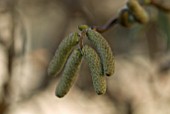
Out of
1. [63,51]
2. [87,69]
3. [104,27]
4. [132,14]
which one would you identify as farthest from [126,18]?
[87,69]

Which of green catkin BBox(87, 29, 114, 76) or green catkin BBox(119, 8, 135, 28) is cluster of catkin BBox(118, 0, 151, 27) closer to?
green catkin BBox(119, 8, 135, 28)

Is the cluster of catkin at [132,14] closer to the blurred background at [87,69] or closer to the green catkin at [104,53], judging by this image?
the green catkin at [104,53]

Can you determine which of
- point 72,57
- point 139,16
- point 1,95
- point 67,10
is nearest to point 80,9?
point 67,10

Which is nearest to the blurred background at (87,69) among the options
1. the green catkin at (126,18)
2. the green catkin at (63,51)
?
the green catkin at (126,18)

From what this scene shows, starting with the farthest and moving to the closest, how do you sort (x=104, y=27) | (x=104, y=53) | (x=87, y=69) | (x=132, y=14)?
(x=87, y=69) < (x=132, y=14) < (x=104, y=27) < (x=104, y=53)

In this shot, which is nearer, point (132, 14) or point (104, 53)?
point (104, 53)

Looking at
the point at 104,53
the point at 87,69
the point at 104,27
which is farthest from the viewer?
the point at 87,69

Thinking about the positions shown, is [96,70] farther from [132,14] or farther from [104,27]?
[132,14]

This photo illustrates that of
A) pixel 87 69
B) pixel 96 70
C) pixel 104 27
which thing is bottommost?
pixel 96 70
